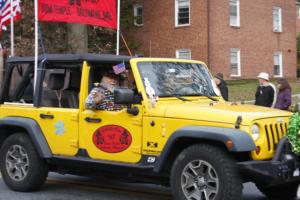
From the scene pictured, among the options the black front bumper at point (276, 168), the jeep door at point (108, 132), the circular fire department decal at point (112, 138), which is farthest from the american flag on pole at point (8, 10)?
the black front bumper at point (276, 168)

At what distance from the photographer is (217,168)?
625 centimetres

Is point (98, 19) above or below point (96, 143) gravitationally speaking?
above

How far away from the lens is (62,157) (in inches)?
306

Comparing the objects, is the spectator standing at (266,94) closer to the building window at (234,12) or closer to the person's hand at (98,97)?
the person's hand at (98,97)

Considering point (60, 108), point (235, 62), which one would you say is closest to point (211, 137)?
point (60, 108)

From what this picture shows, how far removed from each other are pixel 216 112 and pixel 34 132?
2.83 m

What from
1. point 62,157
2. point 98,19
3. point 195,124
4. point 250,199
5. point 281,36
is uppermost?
point 281,36

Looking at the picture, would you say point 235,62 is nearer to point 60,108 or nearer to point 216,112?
point 60,108

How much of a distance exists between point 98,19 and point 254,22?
80.8 ft

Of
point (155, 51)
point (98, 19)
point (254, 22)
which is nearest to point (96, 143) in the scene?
point (98, 19)

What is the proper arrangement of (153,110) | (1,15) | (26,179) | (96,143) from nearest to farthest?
1. (153,110)
2. (96,143)
3. (26,179)
4. (1,15)

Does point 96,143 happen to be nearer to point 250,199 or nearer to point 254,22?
point 250,199

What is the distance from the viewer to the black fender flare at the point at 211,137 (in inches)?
240

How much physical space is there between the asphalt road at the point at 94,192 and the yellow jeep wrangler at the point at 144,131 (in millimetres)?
245
